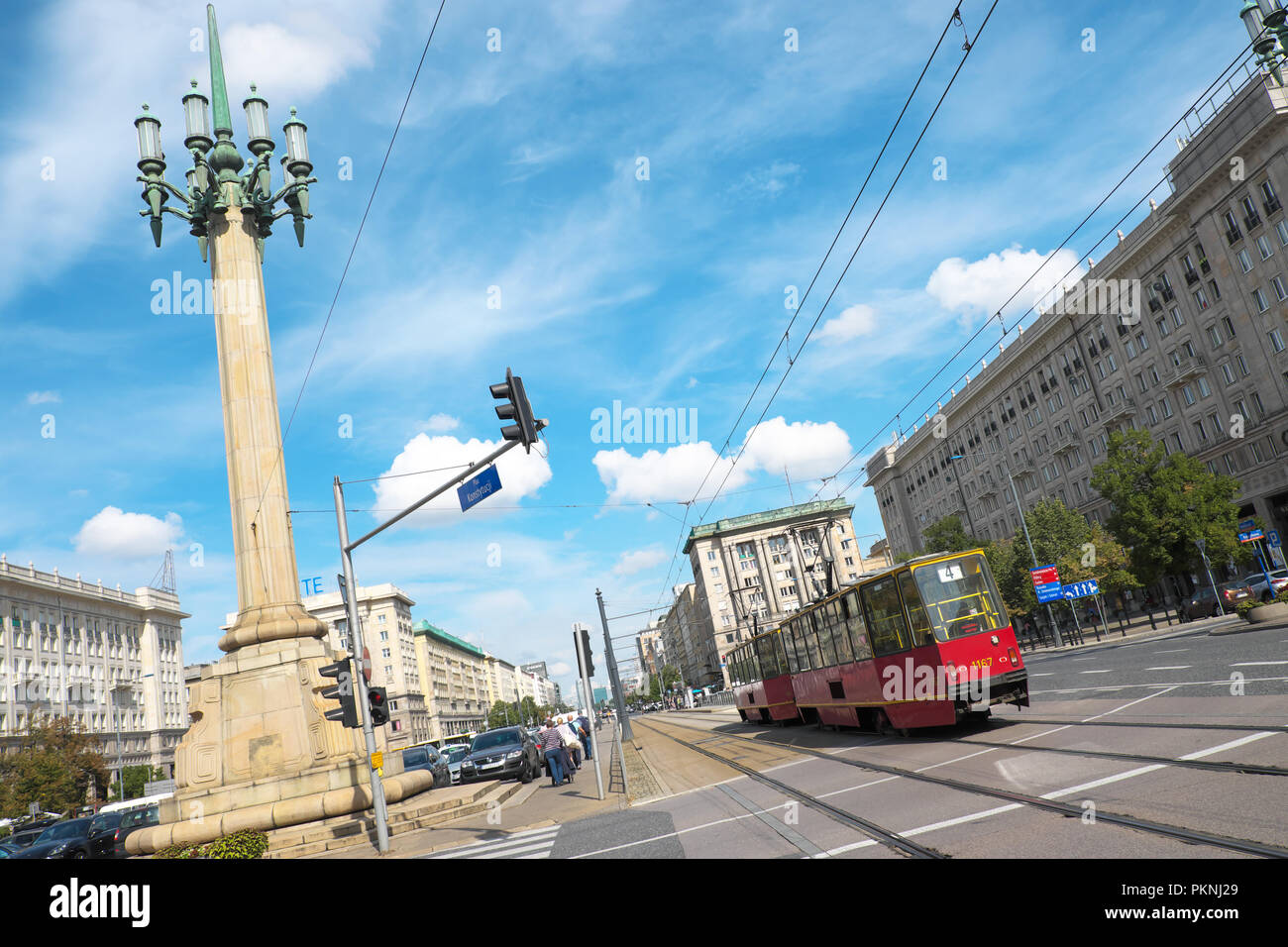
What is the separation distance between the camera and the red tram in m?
15.3

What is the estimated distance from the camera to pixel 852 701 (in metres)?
19.9

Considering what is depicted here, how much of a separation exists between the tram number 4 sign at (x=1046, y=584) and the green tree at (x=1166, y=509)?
7.03 meters

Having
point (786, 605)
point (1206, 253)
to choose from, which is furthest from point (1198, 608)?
point (786, 605)

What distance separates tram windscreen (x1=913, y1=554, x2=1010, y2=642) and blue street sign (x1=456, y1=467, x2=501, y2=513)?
8059 mm

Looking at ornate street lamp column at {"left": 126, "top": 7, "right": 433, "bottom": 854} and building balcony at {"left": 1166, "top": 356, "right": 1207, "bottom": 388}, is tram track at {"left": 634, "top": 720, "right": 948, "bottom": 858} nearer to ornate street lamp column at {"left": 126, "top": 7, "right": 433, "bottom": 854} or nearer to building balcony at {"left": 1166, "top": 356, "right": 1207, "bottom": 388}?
ornate street lamp column at {"left": 126, "top": 7, "right": 433, "bottom": 854}

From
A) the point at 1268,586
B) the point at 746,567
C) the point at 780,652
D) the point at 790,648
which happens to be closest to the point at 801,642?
the point at 790,648

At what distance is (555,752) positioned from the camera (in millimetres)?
22750

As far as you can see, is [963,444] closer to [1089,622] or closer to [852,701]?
[1089,622]

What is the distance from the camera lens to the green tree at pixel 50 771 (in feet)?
163

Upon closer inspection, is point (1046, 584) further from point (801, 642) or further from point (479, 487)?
point (479, 487)

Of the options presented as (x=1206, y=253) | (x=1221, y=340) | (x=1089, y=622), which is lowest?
(x=1089, y=622)

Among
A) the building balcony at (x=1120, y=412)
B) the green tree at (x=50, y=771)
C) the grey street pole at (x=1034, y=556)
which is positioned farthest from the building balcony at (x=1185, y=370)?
the green tree at (x=50, y=771)

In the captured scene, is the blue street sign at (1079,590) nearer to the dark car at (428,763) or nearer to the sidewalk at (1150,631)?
the sidewalk at (1150,631)
